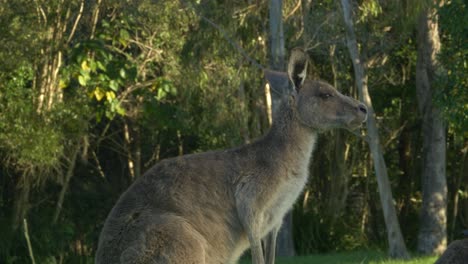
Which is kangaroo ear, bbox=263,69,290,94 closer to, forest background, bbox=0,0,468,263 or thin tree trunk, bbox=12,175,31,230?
forest background, bbox=0,0,468,263

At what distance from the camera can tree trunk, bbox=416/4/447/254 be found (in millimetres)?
20766

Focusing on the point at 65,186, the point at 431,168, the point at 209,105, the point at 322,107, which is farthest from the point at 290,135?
the point at 65,186

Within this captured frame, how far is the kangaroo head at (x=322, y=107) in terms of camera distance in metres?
8.52

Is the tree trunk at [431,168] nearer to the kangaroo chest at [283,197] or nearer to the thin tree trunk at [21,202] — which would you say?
the thin tree trunk at [21,202]

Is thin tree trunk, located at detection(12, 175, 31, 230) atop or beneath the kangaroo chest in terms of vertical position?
beneath

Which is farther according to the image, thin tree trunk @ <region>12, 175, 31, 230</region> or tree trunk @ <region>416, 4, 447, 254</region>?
thin tree trunk @ <region>12, 175, 31, 230</region>

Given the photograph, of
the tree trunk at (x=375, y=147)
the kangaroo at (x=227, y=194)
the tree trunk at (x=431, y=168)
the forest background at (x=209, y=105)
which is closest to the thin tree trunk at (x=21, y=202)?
→ the forest background at (x=209, y=105)

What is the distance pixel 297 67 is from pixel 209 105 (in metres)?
13.2

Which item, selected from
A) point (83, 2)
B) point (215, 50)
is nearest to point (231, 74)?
point (215, 50)

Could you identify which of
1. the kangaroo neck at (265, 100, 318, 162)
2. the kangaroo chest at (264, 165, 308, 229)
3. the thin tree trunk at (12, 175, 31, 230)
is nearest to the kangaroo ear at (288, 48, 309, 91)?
the kangaroo neck at (265, 100, 318, 162)

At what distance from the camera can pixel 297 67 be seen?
27.5 ft

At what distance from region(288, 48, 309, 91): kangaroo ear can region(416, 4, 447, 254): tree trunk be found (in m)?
12.6

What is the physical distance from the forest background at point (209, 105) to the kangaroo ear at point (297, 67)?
28.5 feet

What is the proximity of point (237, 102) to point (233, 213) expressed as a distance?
13339 mm
